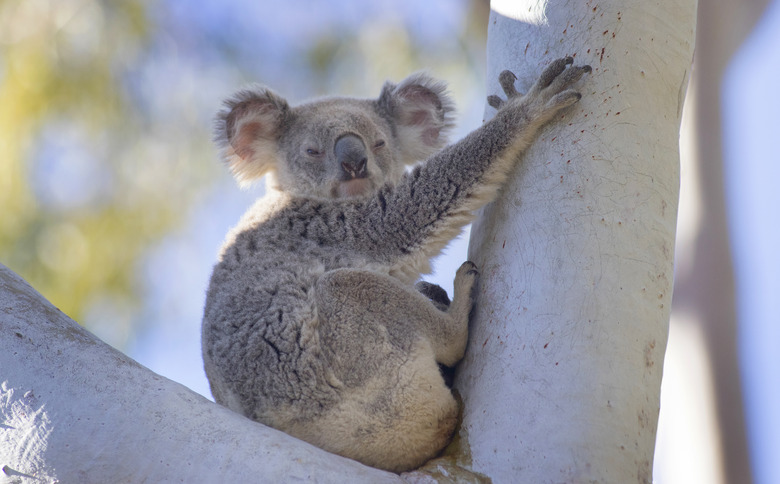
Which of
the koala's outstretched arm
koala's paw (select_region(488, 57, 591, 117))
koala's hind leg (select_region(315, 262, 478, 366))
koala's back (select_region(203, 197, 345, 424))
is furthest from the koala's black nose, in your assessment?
koala's paw (select_region(488, 57, 591, 117))

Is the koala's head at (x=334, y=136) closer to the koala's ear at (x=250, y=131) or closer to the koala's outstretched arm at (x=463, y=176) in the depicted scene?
the koala's ear at (x=250, y=131)

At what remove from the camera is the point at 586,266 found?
2.31m

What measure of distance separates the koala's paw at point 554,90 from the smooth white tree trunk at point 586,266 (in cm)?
4

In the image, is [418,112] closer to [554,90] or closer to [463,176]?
[463,176]

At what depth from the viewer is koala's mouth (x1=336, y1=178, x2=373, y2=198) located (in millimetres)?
3914

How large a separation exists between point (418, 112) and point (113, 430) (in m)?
Answer: 2.93

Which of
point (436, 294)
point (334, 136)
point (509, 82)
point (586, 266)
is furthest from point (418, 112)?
point (586, 266)

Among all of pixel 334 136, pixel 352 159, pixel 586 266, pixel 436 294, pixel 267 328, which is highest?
pixel 334 136

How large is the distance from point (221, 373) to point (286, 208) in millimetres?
1014

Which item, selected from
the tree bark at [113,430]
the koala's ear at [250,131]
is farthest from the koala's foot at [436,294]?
the koala's ear at [250,131]

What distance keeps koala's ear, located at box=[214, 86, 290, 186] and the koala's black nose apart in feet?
1.88

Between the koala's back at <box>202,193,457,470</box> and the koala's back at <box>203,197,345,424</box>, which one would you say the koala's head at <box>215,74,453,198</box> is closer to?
the koala's back at <box>203,197,345,424</box>

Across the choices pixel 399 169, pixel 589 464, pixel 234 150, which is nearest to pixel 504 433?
pixel 589 464

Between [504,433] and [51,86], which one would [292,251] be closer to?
[504,433]
